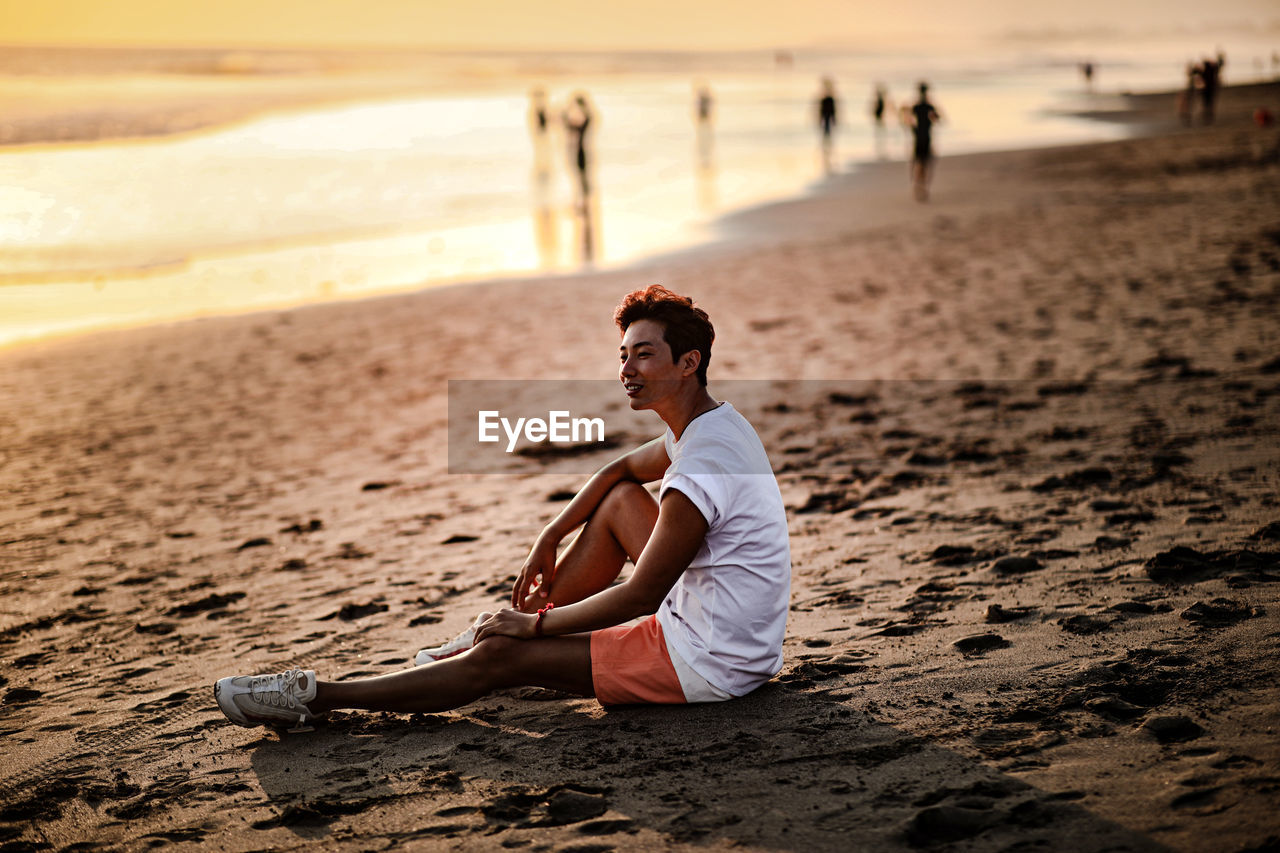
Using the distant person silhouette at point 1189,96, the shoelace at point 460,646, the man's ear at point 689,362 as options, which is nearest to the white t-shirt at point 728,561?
the man's ear at point 689,362

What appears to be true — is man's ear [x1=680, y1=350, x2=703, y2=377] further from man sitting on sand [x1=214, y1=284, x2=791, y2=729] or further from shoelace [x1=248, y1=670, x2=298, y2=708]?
shoelace [x1=248, y1=670, x2=298, y2=708]

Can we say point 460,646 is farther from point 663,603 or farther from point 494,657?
point 663,603

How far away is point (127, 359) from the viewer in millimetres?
9750

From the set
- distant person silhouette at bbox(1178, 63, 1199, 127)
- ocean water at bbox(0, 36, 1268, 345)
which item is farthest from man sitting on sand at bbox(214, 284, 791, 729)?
distant person silhouette at bbox(1178, 63, 1199, 127)

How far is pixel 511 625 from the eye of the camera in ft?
11.2

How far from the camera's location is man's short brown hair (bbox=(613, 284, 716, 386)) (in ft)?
10.9

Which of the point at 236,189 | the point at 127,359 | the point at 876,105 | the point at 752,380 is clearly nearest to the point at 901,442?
the point at 752,380

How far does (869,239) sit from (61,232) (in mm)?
11753

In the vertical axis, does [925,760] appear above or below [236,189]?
below

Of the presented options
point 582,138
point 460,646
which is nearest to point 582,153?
point 582,138

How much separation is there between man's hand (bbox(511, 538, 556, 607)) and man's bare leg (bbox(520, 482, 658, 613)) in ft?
0.05

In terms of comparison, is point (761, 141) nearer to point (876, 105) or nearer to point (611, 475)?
point (876, 105)

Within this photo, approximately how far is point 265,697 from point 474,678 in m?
0.66

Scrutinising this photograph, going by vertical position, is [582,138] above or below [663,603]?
above
